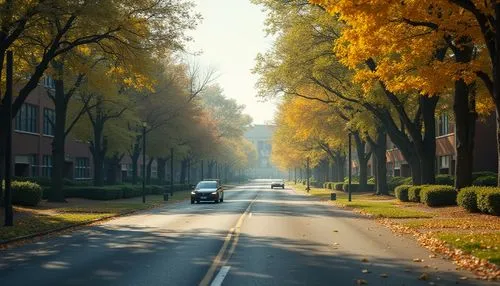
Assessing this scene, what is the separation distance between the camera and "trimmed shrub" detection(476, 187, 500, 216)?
71.0ft

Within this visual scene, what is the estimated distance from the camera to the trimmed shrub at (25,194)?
30.1 meters

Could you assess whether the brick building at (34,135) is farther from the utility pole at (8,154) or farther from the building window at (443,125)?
the building window at (443,125)

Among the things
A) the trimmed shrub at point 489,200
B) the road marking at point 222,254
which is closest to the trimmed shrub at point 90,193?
the road marking at point 222,254

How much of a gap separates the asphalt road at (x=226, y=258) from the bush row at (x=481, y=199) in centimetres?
452

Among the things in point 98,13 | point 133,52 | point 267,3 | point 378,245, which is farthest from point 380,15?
point 267,3

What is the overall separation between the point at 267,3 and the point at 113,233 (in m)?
20.0

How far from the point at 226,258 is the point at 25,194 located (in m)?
20.7

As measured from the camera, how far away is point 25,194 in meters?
30.3

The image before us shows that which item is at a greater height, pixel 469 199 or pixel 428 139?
pixel 428 139

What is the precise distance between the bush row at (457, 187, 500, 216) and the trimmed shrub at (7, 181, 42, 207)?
19.7m

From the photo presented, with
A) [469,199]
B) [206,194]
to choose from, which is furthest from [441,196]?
[206,194]

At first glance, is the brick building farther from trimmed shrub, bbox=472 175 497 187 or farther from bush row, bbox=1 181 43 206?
trimmed shrub, bbox=472 175 497 187

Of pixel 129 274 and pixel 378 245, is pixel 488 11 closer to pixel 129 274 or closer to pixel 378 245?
pixel 378 245

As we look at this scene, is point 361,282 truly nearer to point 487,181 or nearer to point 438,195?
point 438,195
